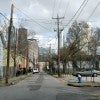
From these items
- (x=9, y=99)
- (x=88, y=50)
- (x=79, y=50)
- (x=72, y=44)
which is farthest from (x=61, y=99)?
(x=88, y=50)

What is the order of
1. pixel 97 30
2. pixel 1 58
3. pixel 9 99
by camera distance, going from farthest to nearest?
pixel 97 30 → pixel 1 58 → pixel 9 99

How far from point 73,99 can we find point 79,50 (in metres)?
78.0

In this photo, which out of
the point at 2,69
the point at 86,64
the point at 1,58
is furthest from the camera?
the point at 86,64

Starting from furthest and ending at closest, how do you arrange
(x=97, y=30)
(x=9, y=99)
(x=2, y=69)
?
(x=97, y=30) → (x=2, y=69) → (x=9, y=99)

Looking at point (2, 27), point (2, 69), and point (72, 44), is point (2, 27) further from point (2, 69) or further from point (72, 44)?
point (72, 44)

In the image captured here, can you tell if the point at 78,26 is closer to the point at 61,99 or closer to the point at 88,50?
the point at 88,50

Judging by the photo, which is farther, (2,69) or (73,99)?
(2,69)

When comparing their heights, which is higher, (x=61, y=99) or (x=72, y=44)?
(x=72, y=44)

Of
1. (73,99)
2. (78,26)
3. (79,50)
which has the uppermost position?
(78,26)

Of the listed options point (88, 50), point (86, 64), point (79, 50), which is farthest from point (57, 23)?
point (86, 64)

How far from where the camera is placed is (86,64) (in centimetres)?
11825

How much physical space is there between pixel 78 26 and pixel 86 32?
3067 millimetres

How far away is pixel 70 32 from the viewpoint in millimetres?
105438

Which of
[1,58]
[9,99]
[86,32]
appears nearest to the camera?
[9,99]
